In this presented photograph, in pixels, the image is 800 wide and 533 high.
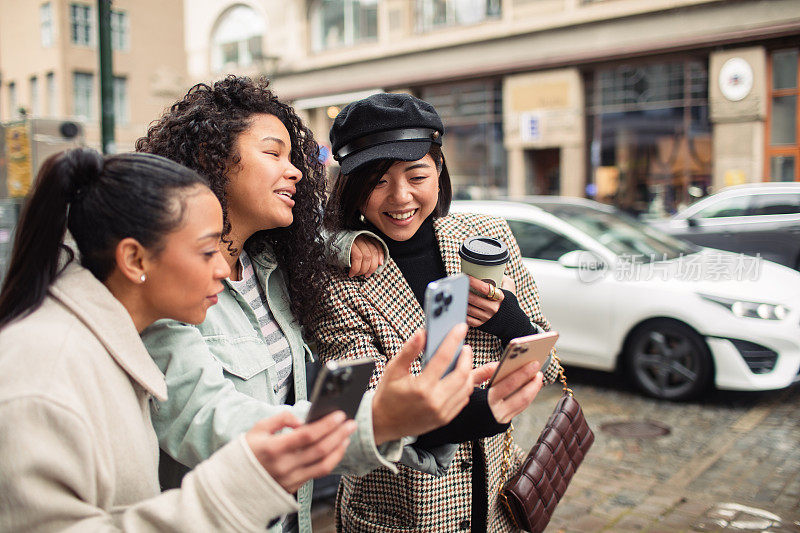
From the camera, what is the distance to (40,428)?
3.44 feet

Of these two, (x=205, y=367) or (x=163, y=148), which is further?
(x=163, y=148)

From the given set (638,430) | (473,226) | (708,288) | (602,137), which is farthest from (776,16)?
(473,226)

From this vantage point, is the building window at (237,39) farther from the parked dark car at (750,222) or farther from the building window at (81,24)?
the parked dark car at (750,222)

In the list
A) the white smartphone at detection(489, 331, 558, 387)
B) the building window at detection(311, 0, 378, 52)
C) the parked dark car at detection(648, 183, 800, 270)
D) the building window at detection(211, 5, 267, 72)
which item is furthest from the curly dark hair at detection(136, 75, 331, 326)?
the building window at detection(211, 5, 267, 72)

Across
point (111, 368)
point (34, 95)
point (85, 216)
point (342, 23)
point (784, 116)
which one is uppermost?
point (342, 23)

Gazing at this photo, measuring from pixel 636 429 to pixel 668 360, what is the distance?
94cm

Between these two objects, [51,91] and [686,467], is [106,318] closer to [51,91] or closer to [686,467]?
[686,467]

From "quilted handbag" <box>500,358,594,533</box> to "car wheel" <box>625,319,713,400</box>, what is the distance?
13.3 feet

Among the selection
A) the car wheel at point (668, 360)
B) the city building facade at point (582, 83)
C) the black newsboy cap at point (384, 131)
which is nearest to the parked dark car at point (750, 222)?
the car wheel at point (668, 360)

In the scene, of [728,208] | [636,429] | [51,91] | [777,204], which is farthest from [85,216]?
[51,91]

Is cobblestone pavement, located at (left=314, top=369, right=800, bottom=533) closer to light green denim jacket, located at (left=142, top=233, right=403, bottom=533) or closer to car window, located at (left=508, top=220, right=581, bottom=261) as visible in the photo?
car window, located at (left=508, top=220, right=581, bottom=261)

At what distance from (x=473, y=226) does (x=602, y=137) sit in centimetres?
1528

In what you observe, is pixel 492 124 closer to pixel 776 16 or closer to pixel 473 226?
pixel 776 16

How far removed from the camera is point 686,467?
4719 millimetres
